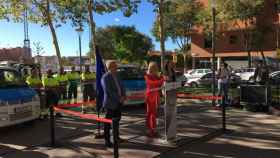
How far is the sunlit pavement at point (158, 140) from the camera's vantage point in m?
8.05

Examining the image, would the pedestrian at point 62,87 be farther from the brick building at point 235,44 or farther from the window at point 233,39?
the window at point 233,39

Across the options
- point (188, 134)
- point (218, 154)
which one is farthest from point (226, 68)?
point (218, 154)

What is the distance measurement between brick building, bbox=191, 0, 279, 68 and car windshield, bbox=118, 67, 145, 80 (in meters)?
28.4

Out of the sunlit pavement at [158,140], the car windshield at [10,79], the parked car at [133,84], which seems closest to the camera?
the sunlit pavement at [158,140]

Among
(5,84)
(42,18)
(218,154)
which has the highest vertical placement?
(42,18)

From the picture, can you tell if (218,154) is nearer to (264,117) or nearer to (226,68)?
(264,117)

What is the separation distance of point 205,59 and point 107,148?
165ft

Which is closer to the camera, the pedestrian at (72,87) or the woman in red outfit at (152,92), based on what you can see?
the woman in red outfit at (152,92)

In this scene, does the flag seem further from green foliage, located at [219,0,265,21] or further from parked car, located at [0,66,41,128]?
green foliage, located at [219,0,265,21]

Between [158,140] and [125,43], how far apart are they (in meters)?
54.7

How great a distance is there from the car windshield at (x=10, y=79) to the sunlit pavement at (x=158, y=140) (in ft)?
3.90

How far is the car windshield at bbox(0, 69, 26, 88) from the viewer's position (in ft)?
35.8

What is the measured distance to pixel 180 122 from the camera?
38.4 feet

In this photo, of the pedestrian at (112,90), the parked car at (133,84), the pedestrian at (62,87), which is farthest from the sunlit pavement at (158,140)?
the pedestrian at (62,87)
